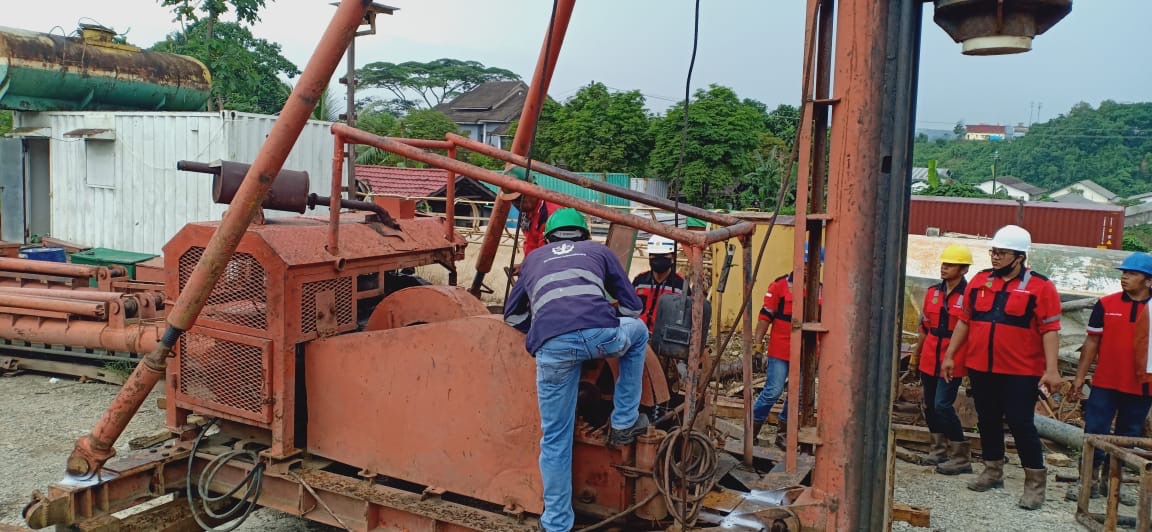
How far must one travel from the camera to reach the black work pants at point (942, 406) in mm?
6531

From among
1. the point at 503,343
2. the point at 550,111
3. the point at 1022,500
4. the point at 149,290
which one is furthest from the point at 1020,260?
the point at 550,111

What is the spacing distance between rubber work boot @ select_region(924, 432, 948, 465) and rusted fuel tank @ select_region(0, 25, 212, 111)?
13.6 m

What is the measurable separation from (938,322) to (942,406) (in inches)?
25.5

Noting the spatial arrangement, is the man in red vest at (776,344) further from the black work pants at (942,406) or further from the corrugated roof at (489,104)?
the corrugated roof at (489,104)

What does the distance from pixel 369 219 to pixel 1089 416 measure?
5.12 m

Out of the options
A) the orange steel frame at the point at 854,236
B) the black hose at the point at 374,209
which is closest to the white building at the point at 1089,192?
the black hose at the point at 374,209

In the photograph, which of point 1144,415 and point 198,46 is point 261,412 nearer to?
point 1144,415

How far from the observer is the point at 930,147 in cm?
8919

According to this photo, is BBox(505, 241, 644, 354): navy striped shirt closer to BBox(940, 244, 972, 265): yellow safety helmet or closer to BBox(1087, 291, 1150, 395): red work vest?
BBox(940, 244, 972, 265): yellow safety helmet

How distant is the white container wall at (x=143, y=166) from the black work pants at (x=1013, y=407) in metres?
10.3

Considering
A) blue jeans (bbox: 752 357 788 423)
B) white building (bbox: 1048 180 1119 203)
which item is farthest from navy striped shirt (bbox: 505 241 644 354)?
white building (bbox: 1048 180 1119 203)

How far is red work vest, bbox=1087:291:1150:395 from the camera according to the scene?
571 centimetres

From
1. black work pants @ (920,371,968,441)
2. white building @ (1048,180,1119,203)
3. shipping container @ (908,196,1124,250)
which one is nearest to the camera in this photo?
black work pants @ (920,371,968,441)

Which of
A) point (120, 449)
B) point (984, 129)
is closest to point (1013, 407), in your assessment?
point (120, 449)
